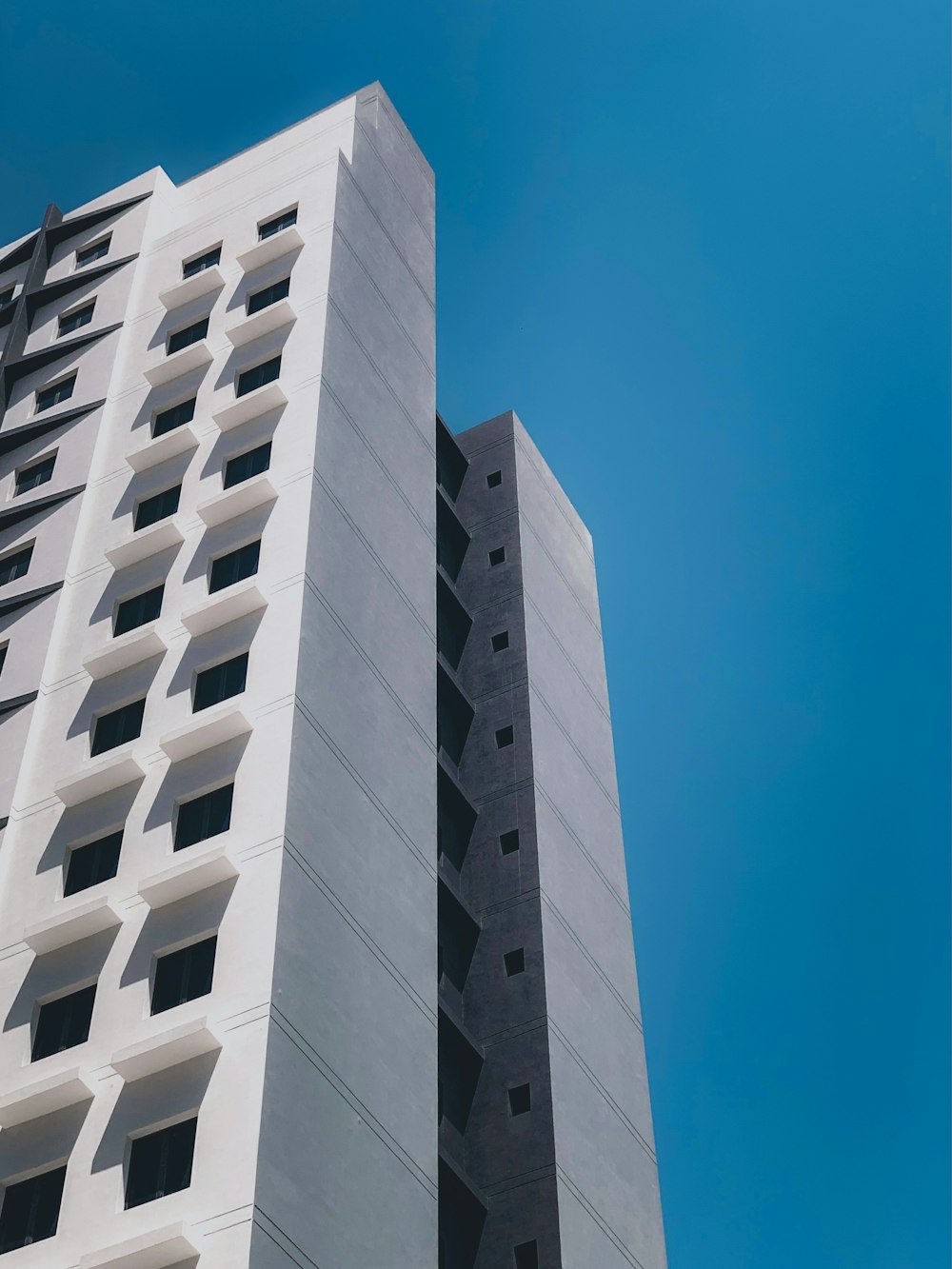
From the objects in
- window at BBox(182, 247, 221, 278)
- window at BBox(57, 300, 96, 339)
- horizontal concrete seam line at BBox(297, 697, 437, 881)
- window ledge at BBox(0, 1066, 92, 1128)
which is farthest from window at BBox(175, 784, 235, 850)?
window at BBox(57, 300, 96, 339)

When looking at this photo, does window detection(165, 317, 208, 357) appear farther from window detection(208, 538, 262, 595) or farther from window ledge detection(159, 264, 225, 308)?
window detection(208, 538, 262, 595)

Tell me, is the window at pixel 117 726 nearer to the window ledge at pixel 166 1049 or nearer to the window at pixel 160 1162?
the window ledge at pixel 166 1049

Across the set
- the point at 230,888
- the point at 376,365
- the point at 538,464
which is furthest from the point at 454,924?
the point at 538,464

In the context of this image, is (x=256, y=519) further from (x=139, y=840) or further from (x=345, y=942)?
(x=345, y=942)

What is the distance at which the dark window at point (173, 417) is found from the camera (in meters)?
40.8

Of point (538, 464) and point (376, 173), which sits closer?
point (376, 173)

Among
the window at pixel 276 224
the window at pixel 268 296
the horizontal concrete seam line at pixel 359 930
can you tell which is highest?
the window at pixel 276 224

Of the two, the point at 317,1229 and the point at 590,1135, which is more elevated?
the point at 590,1135

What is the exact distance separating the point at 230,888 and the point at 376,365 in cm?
1720

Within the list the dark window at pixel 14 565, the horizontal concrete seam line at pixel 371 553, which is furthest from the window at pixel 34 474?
the horizontal concrete seam line at pixel 371 553

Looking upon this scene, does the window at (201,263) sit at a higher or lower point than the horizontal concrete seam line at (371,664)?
higher

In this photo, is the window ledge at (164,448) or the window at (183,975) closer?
the window at (183,975)

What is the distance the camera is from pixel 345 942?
28766 mm

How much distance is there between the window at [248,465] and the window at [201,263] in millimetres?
10320
